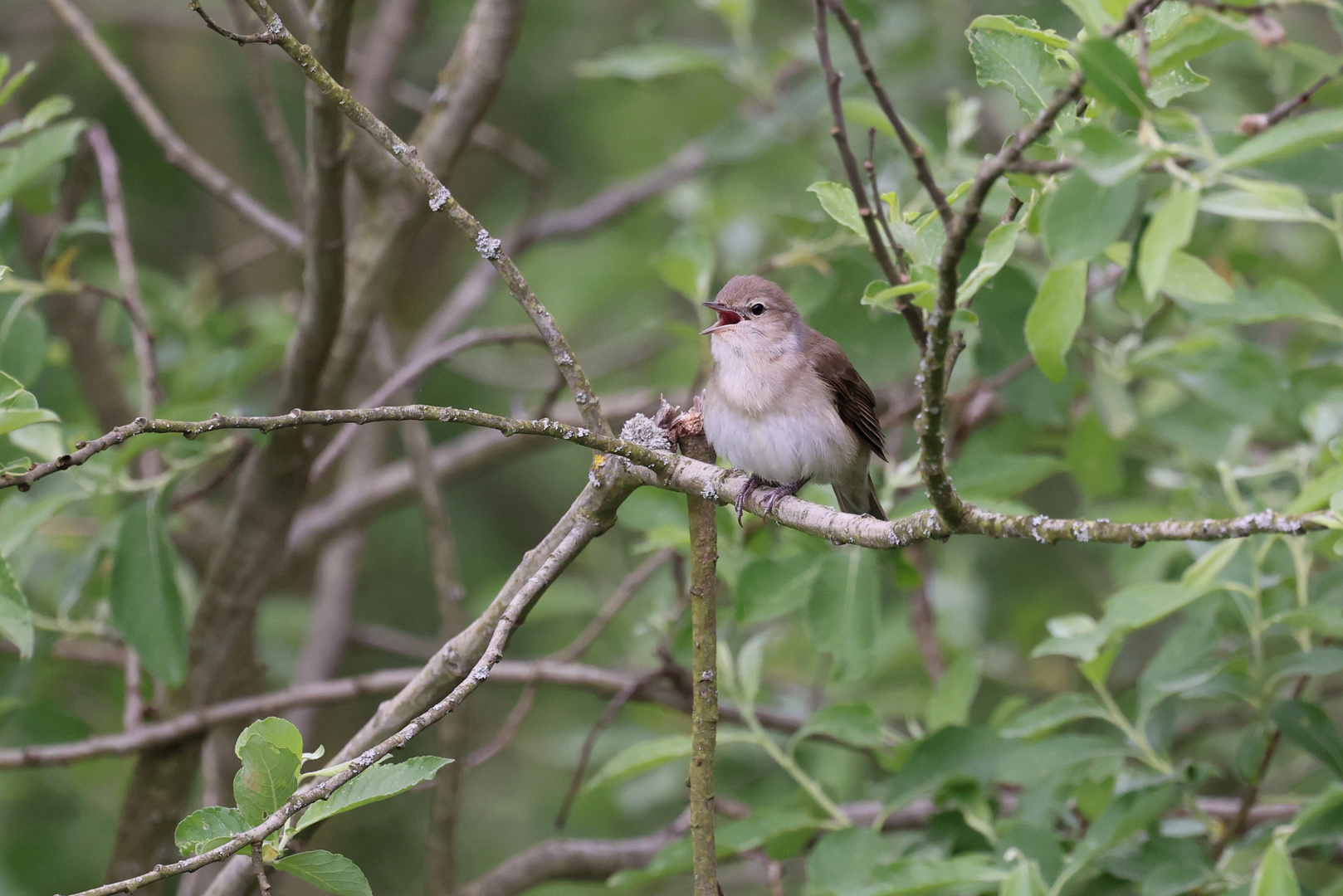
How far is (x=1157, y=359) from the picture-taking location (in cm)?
420

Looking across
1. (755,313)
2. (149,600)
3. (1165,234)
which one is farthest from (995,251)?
(149,600)

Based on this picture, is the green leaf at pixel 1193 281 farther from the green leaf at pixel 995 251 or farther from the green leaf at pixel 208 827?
the green leaf at pixel 208 827

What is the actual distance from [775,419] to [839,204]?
191cm

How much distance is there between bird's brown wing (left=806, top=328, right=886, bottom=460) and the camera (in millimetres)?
4277

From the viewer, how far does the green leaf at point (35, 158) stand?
3391mm

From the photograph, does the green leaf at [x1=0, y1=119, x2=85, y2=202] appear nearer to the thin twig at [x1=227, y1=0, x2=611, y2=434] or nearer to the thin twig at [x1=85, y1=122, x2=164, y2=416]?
the thin twig at [x1=85, y1=122, x2=164, y2=416]

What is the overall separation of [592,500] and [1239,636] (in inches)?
94.8

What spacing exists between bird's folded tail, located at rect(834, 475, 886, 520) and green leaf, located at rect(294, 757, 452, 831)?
9.11 ft

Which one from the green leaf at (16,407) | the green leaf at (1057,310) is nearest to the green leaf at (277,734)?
the green leaf at (16,407)

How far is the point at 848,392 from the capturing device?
14.4ft

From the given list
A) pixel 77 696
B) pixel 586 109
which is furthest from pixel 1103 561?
pixel 77 696

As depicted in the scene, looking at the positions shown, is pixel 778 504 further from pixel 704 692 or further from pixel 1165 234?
pixel 1165 234

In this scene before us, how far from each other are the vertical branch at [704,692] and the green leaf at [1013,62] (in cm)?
105

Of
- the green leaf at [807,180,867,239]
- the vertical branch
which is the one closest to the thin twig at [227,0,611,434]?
the vertical branch
